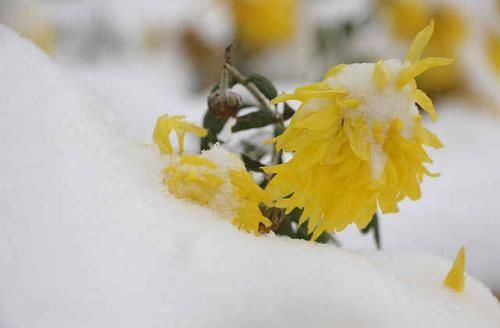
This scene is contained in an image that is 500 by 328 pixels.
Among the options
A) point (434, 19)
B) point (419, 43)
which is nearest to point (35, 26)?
point (434, 19)

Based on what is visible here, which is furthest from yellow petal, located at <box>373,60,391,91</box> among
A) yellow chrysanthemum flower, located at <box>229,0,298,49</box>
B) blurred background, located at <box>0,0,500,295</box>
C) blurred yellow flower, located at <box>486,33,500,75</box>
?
blurred yellow flower, located at <box>486,33,500,75</box>

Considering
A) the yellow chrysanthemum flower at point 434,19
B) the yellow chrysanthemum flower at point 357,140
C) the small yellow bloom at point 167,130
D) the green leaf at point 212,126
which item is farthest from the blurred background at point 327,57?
the yellow chrysanthemum flower at point 357,140

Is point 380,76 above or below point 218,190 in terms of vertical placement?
above

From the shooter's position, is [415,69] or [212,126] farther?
[212,126]

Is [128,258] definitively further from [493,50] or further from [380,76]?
[493,50]

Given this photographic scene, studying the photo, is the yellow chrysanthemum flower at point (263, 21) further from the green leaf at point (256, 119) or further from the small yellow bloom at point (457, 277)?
the small yellow bloom at point (457, 277)

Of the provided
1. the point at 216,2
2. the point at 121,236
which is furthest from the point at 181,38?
the point at 121,236

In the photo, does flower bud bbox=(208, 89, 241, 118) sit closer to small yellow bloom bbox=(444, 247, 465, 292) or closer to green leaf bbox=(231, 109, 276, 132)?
green leaf bbox=(231, 109, 276, 132)
